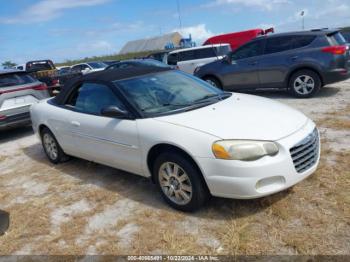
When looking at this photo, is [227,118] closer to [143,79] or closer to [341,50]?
[143,79]

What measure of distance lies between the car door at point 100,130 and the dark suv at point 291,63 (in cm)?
572

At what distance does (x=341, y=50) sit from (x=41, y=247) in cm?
782

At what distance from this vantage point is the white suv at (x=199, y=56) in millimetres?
13883

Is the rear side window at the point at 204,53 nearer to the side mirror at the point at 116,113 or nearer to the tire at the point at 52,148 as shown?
the tire at the point at 52,148

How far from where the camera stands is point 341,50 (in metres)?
8.49

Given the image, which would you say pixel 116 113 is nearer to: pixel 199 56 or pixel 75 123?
pixel 75 123

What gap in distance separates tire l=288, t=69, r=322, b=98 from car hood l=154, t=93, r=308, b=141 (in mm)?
4985

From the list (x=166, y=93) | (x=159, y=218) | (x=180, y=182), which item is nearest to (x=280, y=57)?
(x=166, y=93)

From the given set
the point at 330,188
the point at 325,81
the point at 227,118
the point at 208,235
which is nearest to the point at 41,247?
the point at 208,235

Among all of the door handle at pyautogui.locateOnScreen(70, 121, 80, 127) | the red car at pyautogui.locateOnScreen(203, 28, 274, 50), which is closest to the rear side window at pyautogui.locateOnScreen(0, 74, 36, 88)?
the door handle at pyautogui.locateOnScreen(70, 121, 80, 127)

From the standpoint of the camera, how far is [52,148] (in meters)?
5.93

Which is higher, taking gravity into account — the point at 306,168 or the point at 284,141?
the point at 284,141

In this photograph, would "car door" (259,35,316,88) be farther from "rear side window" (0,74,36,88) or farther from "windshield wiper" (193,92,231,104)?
"rear side window" (0,74,36,88)

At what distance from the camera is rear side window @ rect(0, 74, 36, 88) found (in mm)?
7999
